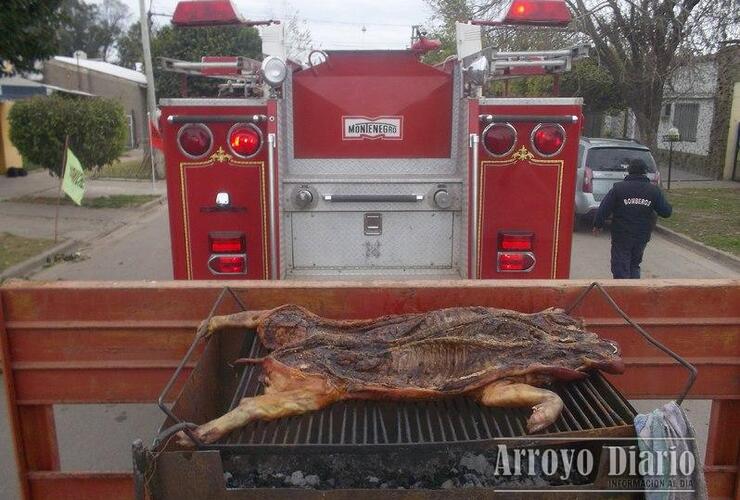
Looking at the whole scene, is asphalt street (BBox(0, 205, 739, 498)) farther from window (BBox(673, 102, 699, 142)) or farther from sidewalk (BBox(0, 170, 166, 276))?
window (BBox(673, 102, 699, 142))

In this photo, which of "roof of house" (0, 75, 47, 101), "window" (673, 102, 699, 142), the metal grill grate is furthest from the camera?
"window" (673, 102, 699, 142)

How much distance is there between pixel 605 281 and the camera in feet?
9.25

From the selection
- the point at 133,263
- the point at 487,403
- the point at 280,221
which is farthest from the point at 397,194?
the point at 133,263

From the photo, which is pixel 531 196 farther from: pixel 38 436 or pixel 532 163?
pixel 38 436

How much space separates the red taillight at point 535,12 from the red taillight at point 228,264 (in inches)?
103

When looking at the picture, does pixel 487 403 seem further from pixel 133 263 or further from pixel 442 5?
pixel 442 5

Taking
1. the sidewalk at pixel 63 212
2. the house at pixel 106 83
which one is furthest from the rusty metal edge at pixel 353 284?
the house at pixel 106 83

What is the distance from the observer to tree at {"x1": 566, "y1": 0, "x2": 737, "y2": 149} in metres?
15.6

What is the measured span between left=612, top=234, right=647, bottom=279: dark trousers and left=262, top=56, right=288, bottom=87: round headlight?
453cm

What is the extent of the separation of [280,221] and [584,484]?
2.78m

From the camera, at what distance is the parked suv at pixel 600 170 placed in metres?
12.9

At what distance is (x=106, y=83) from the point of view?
117 ft

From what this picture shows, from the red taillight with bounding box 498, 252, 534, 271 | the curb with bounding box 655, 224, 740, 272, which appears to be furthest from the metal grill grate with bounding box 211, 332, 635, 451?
the curb with bounding box 655, 224, 740, 272

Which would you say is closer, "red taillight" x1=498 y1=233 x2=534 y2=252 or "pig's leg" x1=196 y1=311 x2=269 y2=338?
"pig's leg" x1=196 y1=311 x2=269 y2=338
